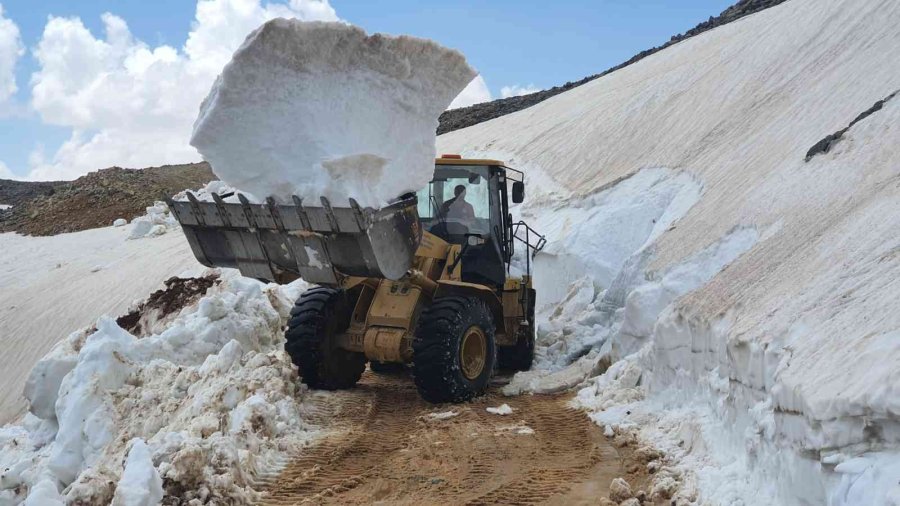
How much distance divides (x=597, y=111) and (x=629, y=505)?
1697cm

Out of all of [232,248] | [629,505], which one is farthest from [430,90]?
[629,505]

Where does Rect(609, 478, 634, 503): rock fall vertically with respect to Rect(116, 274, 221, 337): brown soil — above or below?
below

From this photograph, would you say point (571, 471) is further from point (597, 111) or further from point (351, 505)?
point (597, 111)

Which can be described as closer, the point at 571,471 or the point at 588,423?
the point at 571,471

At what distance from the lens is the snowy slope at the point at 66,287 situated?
1723 cm

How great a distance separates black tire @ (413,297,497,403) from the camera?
302 inches

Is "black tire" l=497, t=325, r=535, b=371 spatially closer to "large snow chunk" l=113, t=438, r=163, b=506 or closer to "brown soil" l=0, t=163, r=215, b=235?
"large snow chunk" l=113, t=438, r=163, b=506

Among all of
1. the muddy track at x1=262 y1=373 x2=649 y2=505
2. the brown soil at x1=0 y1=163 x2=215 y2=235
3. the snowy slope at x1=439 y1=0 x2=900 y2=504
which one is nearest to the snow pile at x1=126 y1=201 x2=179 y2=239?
the brown soil at x1=0 y1=163 x2=215 y2=235

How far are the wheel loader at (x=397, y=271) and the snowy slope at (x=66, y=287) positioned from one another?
8.57 m

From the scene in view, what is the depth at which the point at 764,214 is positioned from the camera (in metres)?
8.71

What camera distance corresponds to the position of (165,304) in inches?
556

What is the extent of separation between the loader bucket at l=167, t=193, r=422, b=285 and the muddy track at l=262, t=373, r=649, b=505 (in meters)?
1.27

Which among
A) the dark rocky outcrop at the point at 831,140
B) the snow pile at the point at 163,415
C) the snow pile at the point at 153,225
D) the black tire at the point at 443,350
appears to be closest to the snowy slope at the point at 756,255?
the dark rocky outcrop at the point at 831,140

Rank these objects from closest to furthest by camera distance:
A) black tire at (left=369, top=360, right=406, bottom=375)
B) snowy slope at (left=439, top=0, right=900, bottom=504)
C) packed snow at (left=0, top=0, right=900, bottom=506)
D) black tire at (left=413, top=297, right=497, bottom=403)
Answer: snowy slope at (left=439, top=0, right=900, bottom=504), packed snow at (left=0, top=0, right=900, bottom=506), black tire at (left=413, top=297, right=497, bottom=403), black tire at (left=369, top=360, right=406, bottom=375)
